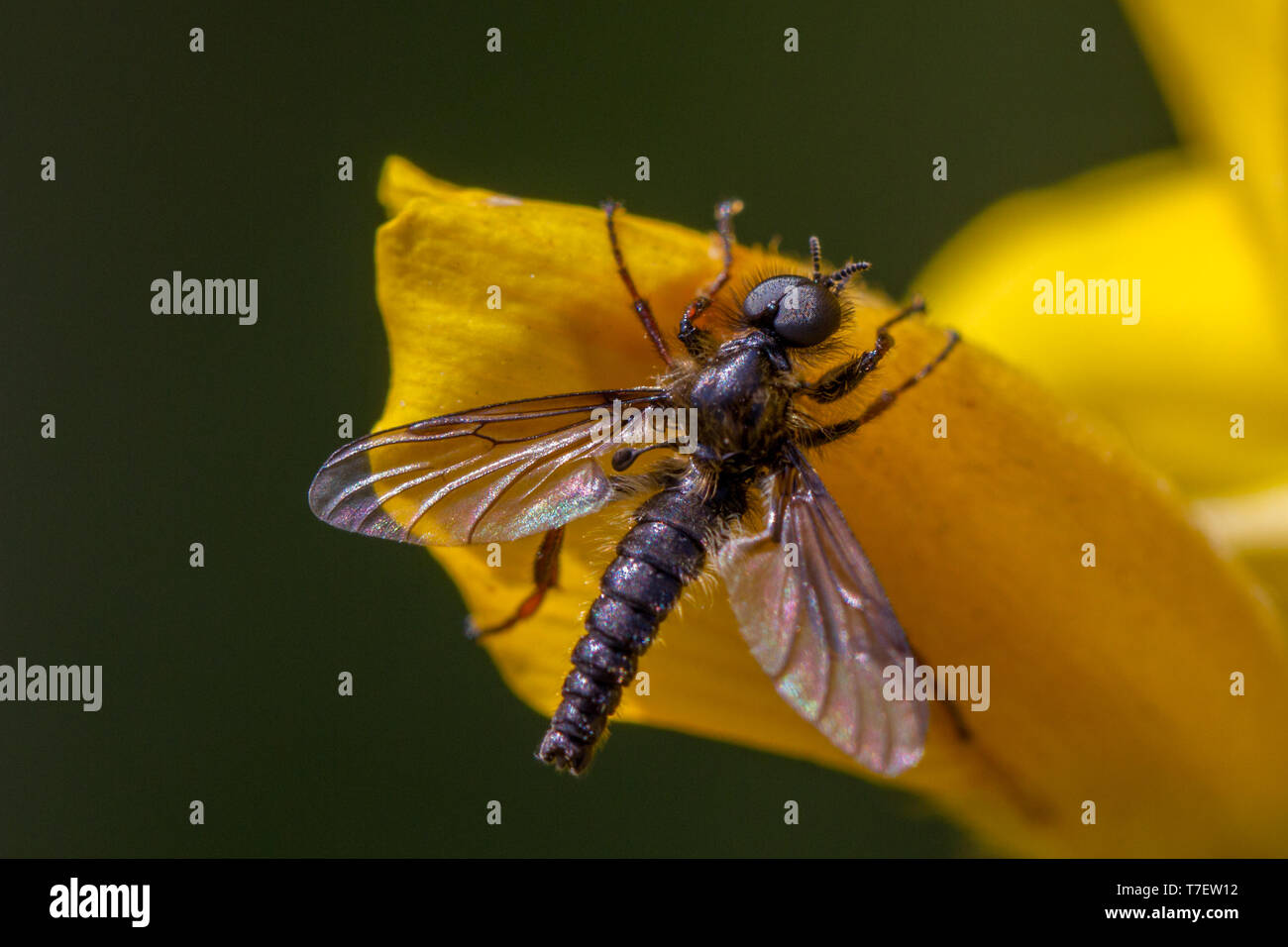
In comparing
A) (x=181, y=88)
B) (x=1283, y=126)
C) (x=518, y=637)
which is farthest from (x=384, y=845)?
(x=1283, y=126)

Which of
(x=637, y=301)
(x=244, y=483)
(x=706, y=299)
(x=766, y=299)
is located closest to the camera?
(x=637, y=301)

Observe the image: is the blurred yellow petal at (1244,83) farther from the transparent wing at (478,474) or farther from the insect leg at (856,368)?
the transparent wing at (478,474)

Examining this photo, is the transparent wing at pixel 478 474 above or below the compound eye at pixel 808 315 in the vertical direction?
below
